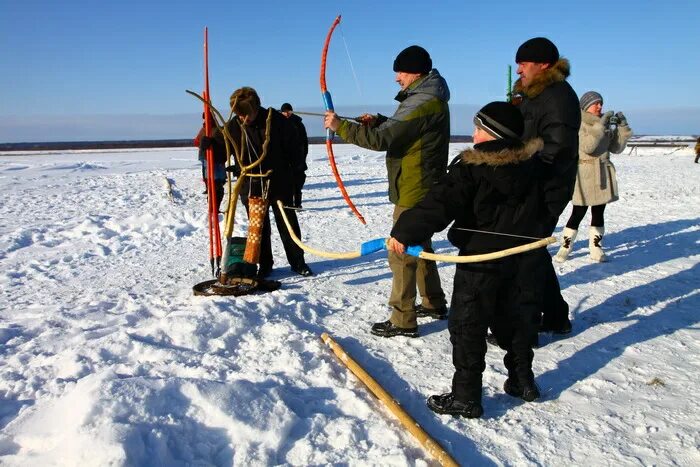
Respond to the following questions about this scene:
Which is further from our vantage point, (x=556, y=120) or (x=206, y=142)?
(x=206, y=142)

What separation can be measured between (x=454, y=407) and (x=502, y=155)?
139 cm

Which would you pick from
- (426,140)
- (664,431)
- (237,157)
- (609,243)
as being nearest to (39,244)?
(237,157)

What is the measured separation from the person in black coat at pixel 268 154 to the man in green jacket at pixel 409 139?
1.32 metres

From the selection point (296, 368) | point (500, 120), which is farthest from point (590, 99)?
point (296, 368)

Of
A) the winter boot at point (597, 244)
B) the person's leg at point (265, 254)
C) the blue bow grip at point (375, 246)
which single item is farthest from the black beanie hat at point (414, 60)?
the winter boot at point (597, 244)

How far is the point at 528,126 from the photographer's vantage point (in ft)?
11.6

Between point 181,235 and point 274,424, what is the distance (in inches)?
221

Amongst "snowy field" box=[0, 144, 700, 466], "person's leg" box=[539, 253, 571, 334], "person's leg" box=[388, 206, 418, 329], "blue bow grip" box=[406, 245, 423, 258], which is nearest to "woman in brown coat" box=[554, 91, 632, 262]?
"snowy field" box=[0, 144, 700, 466]

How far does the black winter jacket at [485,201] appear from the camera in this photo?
265 cm

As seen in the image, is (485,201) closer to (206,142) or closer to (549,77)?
(549,77)

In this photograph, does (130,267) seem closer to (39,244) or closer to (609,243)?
(39,244)

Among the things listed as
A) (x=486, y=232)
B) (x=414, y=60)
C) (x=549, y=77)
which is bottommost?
(x=486, y=232)

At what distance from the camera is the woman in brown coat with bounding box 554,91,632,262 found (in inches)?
213

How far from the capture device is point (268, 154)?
5152 mm
